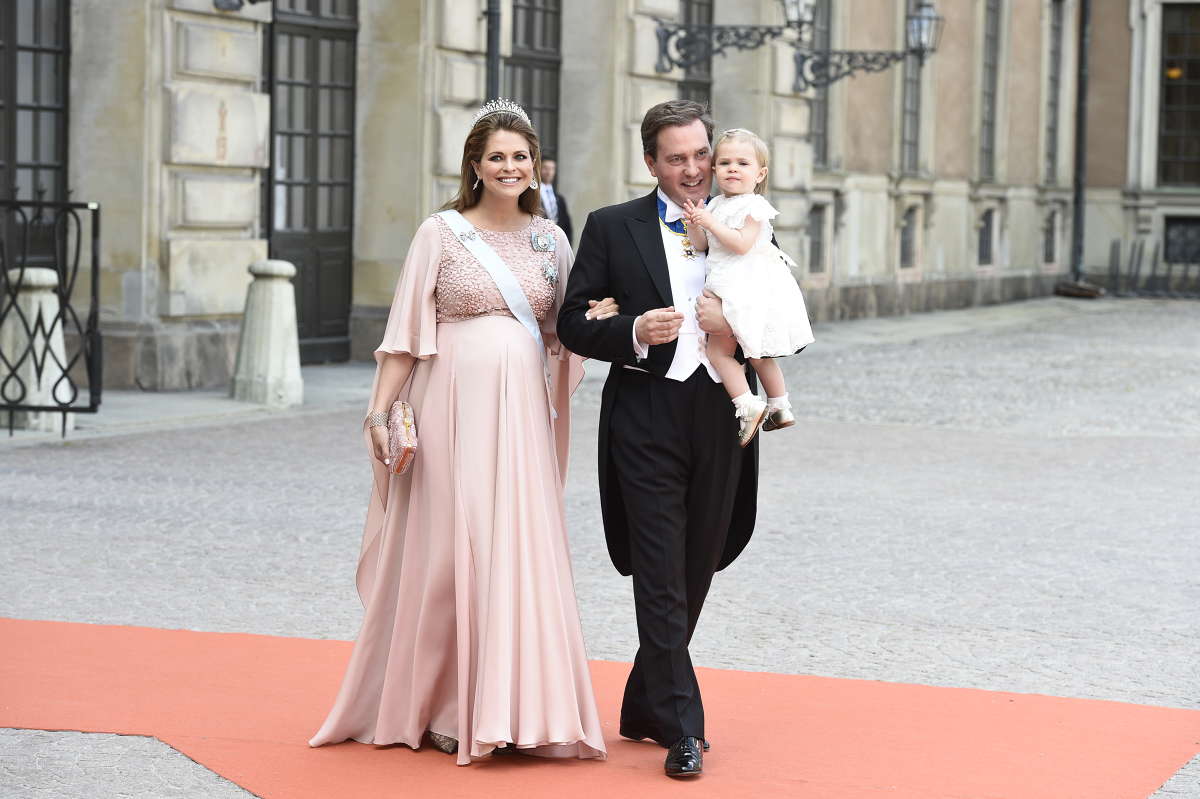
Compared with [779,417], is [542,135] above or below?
above

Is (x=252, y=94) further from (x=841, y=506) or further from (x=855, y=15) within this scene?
(x=855, y=15)

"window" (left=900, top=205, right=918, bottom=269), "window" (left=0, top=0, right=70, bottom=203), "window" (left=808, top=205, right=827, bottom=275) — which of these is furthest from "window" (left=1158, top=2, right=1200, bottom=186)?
"window" (left=0, top=0, right=70, bottom=203)

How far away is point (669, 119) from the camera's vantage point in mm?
4828

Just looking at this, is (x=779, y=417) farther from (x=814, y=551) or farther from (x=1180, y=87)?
(x=1180, y=87)

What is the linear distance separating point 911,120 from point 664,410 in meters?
21.9

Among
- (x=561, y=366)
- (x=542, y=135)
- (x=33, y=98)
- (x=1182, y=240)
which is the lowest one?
(x=561, y=366)

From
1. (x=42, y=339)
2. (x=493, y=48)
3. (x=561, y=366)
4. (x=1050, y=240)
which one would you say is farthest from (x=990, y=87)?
(x=561, y=366)

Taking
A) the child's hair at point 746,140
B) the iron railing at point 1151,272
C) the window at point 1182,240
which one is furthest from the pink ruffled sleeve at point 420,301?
the window at point 1182,240

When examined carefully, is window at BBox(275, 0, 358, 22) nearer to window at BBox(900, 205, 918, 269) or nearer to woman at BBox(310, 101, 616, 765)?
woman at BBox(310, 101, 616, 765)

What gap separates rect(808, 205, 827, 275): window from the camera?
23156 mm

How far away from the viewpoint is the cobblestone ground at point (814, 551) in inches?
244

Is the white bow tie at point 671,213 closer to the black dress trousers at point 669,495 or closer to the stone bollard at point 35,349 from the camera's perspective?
the black dress trousers at point 669,495

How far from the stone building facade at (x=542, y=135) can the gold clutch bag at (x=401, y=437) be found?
8.35 meters

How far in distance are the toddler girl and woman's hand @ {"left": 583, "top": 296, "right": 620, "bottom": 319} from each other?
0.23 meters
